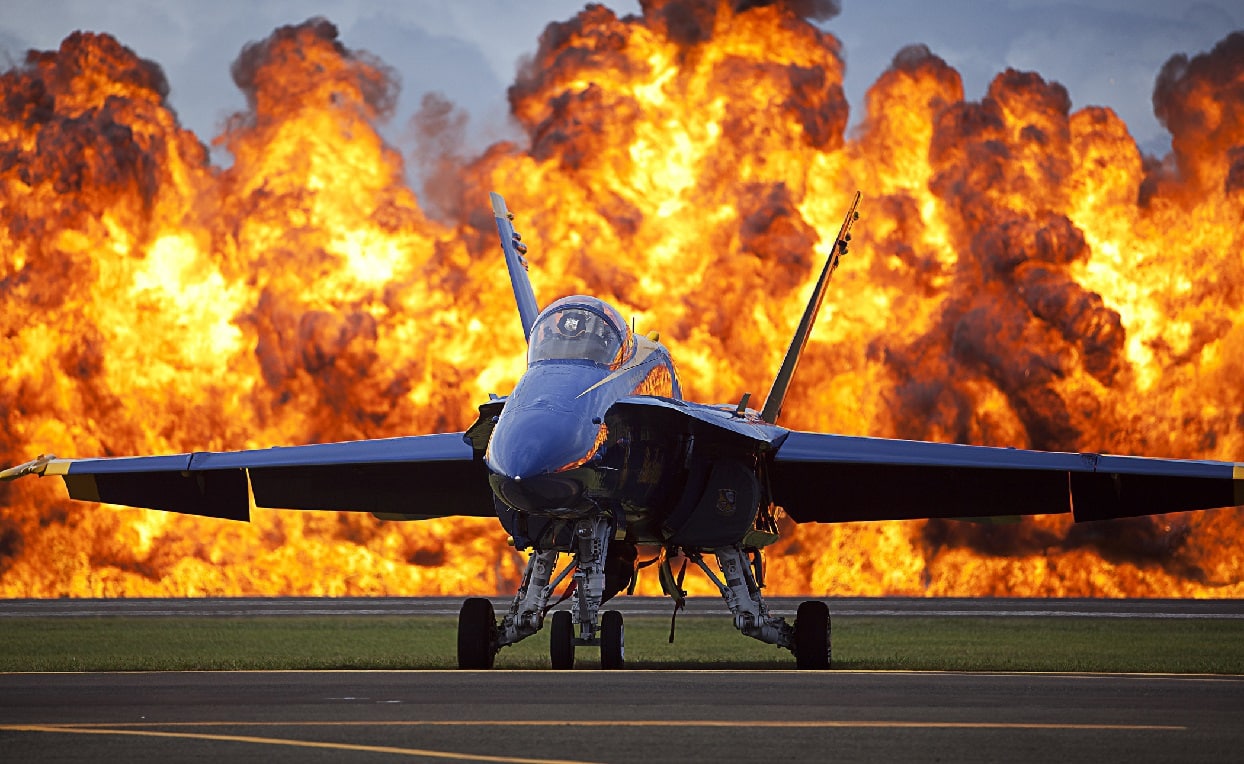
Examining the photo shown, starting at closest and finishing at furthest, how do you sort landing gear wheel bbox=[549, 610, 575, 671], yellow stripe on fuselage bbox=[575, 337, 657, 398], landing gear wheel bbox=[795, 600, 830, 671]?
yellow stripe on fuselage bbox=[575, 337, 657, 398]
landing gear wheel bbox=[549, 610, 575, 671]
landing gear wheel bbox=[795, 600, 830, 671]

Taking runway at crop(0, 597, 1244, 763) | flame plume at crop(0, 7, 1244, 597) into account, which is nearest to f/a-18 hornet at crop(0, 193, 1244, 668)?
runway at crop(0, 597, 1244, 763)

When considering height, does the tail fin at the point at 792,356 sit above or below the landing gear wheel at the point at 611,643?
above

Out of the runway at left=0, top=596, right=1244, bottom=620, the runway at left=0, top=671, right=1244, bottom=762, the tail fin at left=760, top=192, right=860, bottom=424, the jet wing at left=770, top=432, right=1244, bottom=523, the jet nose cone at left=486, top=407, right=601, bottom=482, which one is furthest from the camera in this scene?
the runway at left=0, top=596, right=1244, bottom=620

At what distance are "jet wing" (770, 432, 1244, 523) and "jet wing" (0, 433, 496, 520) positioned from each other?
14.7 ft

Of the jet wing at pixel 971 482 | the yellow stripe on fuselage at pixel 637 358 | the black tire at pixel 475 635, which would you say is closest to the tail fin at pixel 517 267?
the yellow stripe on fuselage at pixel 637 358

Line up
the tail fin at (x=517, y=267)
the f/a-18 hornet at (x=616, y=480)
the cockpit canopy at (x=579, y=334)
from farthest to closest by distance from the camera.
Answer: the tail fin at (x=517, y=267) < the cockpit canopy at (x=579, y=334) < the f/a-18 hornet at (x=616, y=480)

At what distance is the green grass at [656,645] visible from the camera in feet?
76.9

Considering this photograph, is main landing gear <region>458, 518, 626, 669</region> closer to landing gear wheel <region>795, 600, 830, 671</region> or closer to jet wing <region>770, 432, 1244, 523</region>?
landing gear wheel <region>795, 600, 830, 671</region>

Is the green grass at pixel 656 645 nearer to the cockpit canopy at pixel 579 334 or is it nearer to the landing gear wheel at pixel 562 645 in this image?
the landing gear wheel at pixel 562 645

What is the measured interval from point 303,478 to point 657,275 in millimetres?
23527

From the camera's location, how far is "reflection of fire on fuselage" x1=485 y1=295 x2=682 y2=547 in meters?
19.7

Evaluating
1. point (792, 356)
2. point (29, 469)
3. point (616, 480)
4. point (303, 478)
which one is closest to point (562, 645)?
point (616, 480)

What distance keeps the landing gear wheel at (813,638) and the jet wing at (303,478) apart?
14.7 ft

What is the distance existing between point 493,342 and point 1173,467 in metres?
28.6
